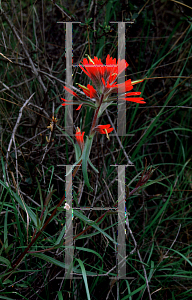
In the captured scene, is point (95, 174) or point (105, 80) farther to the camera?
point (95, 174)

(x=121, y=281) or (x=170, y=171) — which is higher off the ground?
(x=170, y=171)

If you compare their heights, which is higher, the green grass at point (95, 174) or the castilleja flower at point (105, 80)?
the castilleja flower at point (105, 80)

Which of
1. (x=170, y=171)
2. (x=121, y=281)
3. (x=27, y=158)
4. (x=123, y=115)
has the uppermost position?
(x=123, y=115)

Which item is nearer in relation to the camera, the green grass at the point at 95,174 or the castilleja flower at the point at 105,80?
the castilleja flower at the point at 105,80

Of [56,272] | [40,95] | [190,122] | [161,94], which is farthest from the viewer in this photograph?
[190,122]

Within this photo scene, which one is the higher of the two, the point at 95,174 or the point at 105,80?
the point at 105,80

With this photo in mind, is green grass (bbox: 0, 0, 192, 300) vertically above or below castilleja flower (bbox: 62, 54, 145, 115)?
below

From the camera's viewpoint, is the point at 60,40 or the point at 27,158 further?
the point at 60,40

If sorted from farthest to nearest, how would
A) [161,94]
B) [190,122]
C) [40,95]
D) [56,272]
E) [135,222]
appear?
[190,122], [161,94], [40,95], [135,222], [56,272]

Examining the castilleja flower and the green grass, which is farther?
the green grass

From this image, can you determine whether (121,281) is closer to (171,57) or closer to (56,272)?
(56,272)

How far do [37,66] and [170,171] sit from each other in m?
1.09

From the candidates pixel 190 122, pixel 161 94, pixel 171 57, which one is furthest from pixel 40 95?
pixel 190 122

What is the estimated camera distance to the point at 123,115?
143 centimetres
